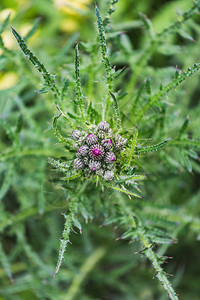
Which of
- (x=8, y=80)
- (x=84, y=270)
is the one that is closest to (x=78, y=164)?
(x=84, y=270)

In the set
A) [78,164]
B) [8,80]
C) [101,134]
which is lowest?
[78,164]

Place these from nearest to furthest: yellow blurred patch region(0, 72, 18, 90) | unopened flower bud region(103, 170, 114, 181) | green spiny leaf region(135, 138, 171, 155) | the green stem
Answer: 1. green spiny leaf region(135, 138, 171, 155)
2. unopened flower bud region(103, 170, 114, 181)
3. the green stem
4. yellow blurred patch region(0, 72, 18, 90)

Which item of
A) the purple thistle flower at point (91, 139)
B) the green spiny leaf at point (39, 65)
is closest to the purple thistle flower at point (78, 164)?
the purple thistle flower at point (91, 139)

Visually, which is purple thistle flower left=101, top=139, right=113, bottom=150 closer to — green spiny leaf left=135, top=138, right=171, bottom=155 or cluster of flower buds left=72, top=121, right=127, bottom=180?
cluster of flower buds left=72, top=121, right=127, bottom=180

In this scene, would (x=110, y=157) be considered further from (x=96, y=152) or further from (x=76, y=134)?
(x=76, y=134)

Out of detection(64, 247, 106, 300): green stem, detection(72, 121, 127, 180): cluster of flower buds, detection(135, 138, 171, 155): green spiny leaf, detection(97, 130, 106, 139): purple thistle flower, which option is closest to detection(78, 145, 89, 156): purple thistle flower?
detection(72, 121, 127, 180): cluster of flower buds

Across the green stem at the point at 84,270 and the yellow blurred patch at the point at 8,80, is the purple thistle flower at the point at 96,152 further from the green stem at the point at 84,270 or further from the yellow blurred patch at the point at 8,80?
the yellow blurred patch at the point at 8,80
